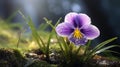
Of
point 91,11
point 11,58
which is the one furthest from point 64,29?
point 91,11

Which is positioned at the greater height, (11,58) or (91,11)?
(91,11)

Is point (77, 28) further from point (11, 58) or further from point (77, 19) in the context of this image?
point (11, 58)

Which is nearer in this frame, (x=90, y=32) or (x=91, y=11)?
(x=90, y=32)

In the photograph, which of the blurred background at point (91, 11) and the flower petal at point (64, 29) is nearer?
the flower petal at point (64, 29)

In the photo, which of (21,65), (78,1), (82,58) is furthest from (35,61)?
(78,1)

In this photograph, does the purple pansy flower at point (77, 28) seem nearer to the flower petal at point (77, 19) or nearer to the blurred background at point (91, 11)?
the flower petal at point (77, 19)

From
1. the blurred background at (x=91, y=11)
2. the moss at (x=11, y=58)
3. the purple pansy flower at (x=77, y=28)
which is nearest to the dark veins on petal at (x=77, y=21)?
the purple pansy flower at (x=77, y=28)

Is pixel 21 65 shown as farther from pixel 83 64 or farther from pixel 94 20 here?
pixel 94 20
